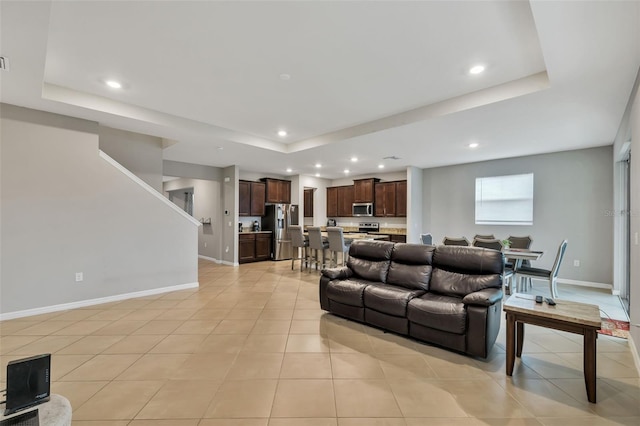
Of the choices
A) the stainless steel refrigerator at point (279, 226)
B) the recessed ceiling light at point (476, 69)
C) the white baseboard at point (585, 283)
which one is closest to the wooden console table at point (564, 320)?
the recessed ceiling light at point (476, 69)

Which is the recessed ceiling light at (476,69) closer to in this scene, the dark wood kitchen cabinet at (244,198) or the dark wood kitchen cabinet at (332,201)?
the dark wood kitchen cabinet at (244,198)

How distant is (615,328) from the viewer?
11.2 ft

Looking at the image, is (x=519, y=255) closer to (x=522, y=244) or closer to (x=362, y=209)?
(x=522, y=244)

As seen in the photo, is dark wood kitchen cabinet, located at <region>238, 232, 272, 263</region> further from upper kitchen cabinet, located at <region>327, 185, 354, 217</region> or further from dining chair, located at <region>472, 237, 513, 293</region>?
dining chair, located at <region>472, 237, 513, 293</region>

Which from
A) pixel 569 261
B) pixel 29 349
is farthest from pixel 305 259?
pixel 569 261

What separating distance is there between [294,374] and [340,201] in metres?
7.44

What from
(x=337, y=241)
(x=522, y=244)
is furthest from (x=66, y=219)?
(x=522, y=244)

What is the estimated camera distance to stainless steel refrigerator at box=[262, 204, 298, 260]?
8445 mm

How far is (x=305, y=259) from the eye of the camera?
7305mm

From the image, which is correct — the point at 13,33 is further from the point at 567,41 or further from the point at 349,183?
the point at 349,183

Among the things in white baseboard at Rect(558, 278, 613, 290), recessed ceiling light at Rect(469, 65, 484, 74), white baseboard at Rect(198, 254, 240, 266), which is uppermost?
recessed ceiling light at Rect(469, 65, 484, 74)

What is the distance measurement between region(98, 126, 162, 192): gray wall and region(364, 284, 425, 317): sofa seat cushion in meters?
4.71

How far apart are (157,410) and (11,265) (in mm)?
3333

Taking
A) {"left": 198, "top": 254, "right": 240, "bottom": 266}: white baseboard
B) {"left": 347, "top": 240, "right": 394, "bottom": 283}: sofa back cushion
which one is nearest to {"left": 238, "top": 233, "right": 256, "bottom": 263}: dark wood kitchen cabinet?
{"left": 198, "top": 254, "right": 240, "bottom": 266}: white baseboard
